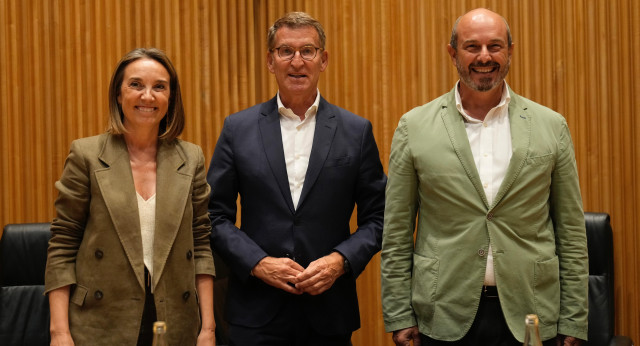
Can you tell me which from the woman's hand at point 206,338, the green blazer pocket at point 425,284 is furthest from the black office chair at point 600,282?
the woman's hand at point 206,338

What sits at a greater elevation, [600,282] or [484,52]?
[484,52]

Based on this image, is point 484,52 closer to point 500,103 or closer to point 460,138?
point 500,103

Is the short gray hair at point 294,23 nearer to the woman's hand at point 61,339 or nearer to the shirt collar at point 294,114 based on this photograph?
the shirt collar at point 294,114

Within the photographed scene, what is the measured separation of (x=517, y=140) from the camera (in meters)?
2.30

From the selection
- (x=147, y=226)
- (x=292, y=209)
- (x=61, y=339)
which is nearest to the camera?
(x=61, y=339)

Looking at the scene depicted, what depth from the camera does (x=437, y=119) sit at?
239 centimetres

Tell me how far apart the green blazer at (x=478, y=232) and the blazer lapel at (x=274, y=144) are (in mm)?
334

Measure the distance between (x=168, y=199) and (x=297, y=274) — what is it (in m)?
0.46

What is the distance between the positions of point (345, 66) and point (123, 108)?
1.52 metres

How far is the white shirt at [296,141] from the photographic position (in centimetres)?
249

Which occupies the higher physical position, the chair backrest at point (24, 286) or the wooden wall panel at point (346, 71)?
the wooden wall panel at point (346, 71)

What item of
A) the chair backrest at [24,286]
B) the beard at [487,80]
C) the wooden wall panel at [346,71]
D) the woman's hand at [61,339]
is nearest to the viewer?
the woman's hand at [61,339]

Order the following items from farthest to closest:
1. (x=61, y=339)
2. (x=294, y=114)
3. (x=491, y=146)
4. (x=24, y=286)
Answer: (x=24, y=286)
(x=294, y=114)
(x=491, y=146)
(x=61, y=339)

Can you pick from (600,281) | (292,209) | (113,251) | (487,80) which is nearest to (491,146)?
(487,80)
